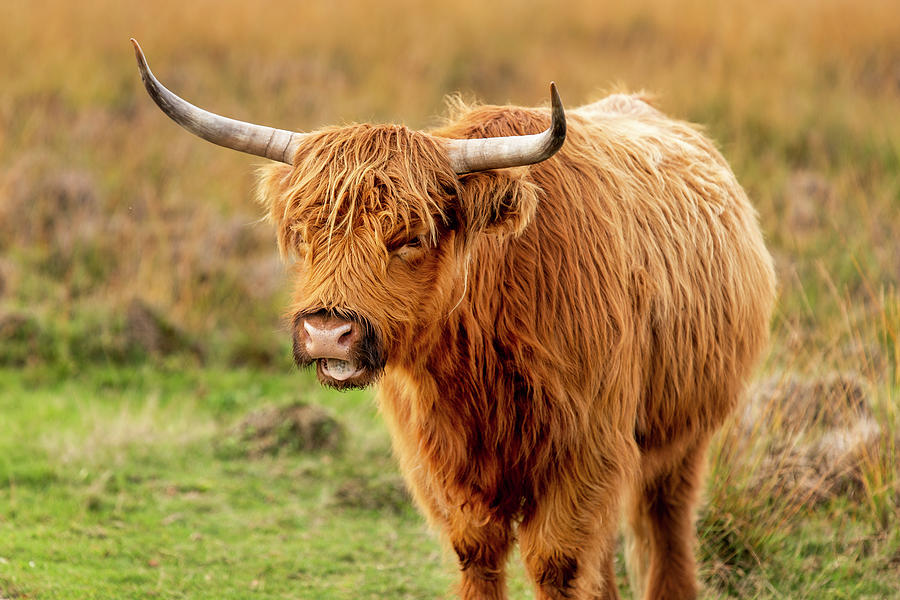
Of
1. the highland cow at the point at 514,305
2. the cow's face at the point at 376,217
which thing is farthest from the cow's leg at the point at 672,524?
the cow's face at the point at 376,217

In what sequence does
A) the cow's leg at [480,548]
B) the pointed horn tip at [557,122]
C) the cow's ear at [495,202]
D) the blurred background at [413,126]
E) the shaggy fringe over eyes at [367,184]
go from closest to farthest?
the pointed horn tip at [557,122] < the shaggy fringe over eyes at [367,184] < the cow's ear at [495,202] < the cow's leg at [480,548] < the blurred background at [413,126]

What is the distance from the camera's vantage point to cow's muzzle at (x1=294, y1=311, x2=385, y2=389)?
9.18 ft

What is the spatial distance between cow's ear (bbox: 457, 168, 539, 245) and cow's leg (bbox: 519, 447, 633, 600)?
2.82 feet

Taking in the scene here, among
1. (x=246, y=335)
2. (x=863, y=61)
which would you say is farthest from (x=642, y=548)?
(x=863, y=61)

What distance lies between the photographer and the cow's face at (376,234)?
2871 millimetres

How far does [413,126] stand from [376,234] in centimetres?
840

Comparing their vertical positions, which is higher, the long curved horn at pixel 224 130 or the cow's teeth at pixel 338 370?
the long curved horn at pixel 224 130

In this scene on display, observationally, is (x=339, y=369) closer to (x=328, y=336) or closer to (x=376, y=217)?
(x=328, y=336)

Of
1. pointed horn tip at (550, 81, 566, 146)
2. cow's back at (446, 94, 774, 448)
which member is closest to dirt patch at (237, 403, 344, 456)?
cow's back at (446, 94, 774, 448)

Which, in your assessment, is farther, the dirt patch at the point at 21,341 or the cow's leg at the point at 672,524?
the dirt patch at the point at 21,341

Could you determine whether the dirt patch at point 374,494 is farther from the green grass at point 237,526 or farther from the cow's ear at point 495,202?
the cow's ear at point 495,202

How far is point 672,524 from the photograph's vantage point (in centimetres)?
447

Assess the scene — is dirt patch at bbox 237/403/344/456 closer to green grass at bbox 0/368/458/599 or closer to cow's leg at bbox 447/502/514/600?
green grass at bbox 0/368/458/599

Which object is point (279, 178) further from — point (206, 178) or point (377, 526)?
point (206, 178)
